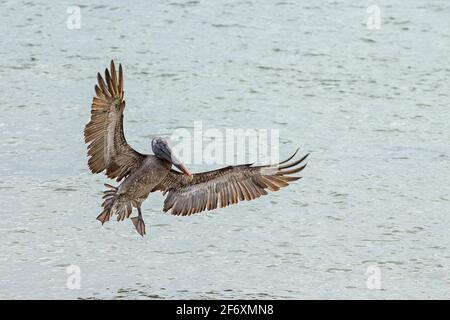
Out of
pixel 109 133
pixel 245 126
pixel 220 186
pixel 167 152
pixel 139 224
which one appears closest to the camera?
pixel 109 133

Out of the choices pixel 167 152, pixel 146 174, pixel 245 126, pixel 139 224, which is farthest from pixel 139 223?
pixel 245 126

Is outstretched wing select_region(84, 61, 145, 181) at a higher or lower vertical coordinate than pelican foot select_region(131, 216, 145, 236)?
higher

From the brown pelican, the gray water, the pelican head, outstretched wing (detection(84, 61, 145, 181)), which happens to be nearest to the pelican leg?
the brown pelican

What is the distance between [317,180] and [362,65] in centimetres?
302

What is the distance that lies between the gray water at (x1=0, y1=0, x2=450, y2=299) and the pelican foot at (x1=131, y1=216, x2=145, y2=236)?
0.69 feet

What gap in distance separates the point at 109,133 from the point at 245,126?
3.08 meters

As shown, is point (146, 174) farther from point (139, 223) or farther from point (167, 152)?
point (139, 223)

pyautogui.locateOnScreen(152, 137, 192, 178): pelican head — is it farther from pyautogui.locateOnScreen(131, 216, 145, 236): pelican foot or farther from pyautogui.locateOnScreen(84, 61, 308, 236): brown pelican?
pyautogui.locateOnScreen(131, 216, 145, 236): pelican foot

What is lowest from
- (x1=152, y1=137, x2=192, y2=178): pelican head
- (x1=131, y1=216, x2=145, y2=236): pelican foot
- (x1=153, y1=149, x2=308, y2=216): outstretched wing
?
(x1=131, y1=216, x2=145, y2=236): pelican foot

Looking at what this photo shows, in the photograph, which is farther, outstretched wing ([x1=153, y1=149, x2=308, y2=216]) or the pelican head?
outstretched wing ([x1=153, y1=149, x2=308, y2=216])

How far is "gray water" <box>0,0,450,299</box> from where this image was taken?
8.88 meters

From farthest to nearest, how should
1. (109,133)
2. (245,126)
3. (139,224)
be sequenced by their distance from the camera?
(245,126) → (139,224) → (109,133)

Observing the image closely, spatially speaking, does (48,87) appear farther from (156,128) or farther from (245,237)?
(245,237)

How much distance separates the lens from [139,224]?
29.8ft
